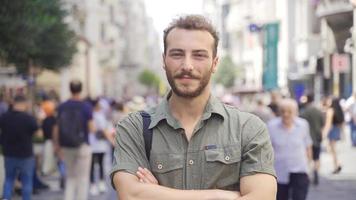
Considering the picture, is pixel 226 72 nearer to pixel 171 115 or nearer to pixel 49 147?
pixel 49 147

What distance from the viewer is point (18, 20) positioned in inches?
603

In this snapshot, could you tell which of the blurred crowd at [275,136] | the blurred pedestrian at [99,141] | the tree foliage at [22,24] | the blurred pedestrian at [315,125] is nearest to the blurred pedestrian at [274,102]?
the blurred crowd at [275,136]

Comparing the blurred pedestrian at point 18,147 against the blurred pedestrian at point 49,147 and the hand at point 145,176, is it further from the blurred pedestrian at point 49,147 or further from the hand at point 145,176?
the hand at point 145,176

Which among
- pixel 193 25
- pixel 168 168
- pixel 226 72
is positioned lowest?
pixel 226 72

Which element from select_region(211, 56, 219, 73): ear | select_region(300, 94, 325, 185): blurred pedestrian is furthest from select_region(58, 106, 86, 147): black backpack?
select_region(211, 56, 219, 73): ear

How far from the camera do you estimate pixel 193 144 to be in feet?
11.1

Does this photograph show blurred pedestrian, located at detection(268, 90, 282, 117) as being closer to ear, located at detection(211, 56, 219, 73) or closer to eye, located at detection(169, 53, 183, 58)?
ear, located at detection(211, 56, 219, 73)

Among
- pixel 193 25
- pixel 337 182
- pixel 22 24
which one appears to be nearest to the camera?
pixel 193 25

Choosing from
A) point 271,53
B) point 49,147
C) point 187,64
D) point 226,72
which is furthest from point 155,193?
point 226,72

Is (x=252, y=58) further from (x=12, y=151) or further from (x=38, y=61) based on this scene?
(x=12, y=151)

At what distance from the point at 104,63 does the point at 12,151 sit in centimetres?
6688

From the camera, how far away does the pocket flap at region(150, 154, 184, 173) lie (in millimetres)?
3342

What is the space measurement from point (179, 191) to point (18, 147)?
7.47 m

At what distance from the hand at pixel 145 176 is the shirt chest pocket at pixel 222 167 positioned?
218 millimetres
